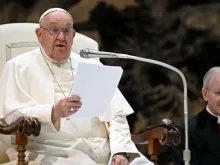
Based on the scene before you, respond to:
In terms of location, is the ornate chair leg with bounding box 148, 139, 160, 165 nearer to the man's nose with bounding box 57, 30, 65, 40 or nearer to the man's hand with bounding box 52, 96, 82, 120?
the man's hand with bounding box 52, 96, 82, 120

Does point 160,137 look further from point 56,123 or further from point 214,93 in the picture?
point 56,123

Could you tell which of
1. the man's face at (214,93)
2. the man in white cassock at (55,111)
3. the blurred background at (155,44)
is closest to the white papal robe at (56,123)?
the man in white cassock at (55,111)

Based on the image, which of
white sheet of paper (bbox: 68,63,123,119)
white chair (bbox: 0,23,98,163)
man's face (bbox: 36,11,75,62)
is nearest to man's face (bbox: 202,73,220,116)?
white sheet of paper (bbox: 68,63,123,119)

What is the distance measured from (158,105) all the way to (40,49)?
204 cm

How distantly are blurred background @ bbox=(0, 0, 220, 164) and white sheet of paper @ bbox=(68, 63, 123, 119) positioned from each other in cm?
237

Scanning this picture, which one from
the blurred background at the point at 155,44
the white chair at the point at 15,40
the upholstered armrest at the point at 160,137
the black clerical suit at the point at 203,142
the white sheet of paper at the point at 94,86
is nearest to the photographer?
the white sheet of paper at the point at 94,86

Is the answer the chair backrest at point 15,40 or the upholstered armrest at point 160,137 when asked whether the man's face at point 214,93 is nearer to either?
the upholstered armrest at point 160,137

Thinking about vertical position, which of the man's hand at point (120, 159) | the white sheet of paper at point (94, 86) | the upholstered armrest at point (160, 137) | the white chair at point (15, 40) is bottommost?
the man's hand at point (120, 159)

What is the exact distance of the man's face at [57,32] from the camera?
382 centimetres

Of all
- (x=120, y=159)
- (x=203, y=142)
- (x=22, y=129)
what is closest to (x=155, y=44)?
(x=203, y=142)

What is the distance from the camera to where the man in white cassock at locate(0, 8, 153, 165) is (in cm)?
357

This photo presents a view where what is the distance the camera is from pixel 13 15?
5641 mm

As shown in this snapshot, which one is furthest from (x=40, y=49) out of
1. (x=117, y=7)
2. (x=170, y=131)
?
(x=117, y=7)

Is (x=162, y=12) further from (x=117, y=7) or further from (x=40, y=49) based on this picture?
(x=40, y=49)
